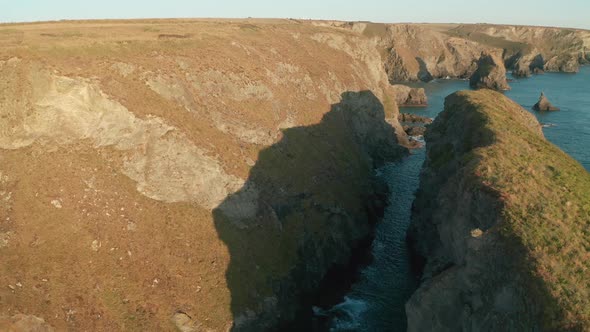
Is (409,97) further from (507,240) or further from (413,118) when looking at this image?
(507,240)

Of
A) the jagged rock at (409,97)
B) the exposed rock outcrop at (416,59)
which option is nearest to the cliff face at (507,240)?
the jagged rock at (409,97)

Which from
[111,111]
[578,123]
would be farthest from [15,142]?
[578,123]

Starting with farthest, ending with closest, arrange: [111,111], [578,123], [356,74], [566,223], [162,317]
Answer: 1. [578,123]
2. [356,74]
3. [111,111]
4. [162,317]
5. [566,223]

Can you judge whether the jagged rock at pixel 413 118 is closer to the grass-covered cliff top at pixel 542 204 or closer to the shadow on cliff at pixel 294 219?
the shadow on cliff at pixel 294 219

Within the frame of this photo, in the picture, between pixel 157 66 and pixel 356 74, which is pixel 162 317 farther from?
pixel 356 74

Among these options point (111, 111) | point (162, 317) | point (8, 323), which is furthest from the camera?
point (111, 111)

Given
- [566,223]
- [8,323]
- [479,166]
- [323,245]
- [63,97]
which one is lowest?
[323,245]
